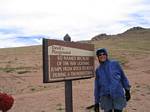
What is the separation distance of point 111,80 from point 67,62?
1167 millimetres

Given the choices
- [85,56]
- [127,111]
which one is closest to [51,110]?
[127,111]

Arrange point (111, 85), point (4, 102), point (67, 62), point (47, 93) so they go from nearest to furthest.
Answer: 1. point (4, 102)
2. point (111, 85)
3. point (67, 62)
4. point (47, 93)

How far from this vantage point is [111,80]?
737cm

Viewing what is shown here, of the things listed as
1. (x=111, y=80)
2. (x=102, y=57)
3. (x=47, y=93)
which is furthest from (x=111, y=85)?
(x=47, y=93)

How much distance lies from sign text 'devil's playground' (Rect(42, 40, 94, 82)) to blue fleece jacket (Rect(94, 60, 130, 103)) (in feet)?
2.68

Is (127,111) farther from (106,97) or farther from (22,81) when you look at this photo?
(22,81)

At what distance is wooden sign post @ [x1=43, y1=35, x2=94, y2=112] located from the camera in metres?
7.75

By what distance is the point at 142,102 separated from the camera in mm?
12883

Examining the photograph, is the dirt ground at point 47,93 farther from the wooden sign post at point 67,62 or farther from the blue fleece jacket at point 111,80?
the blue fleece jacket at point 111,80

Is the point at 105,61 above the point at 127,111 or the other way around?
above

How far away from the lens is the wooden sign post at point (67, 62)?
7750mm

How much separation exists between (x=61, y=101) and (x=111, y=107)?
20.0 feet

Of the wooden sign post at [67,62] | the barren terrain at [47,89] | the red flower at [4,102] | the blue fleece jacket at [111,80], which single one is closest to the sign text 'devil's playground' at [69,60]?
the wooden sign post at [67,62]

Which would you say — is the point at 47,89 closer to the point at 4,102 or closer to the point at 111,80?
the point at 111,80
